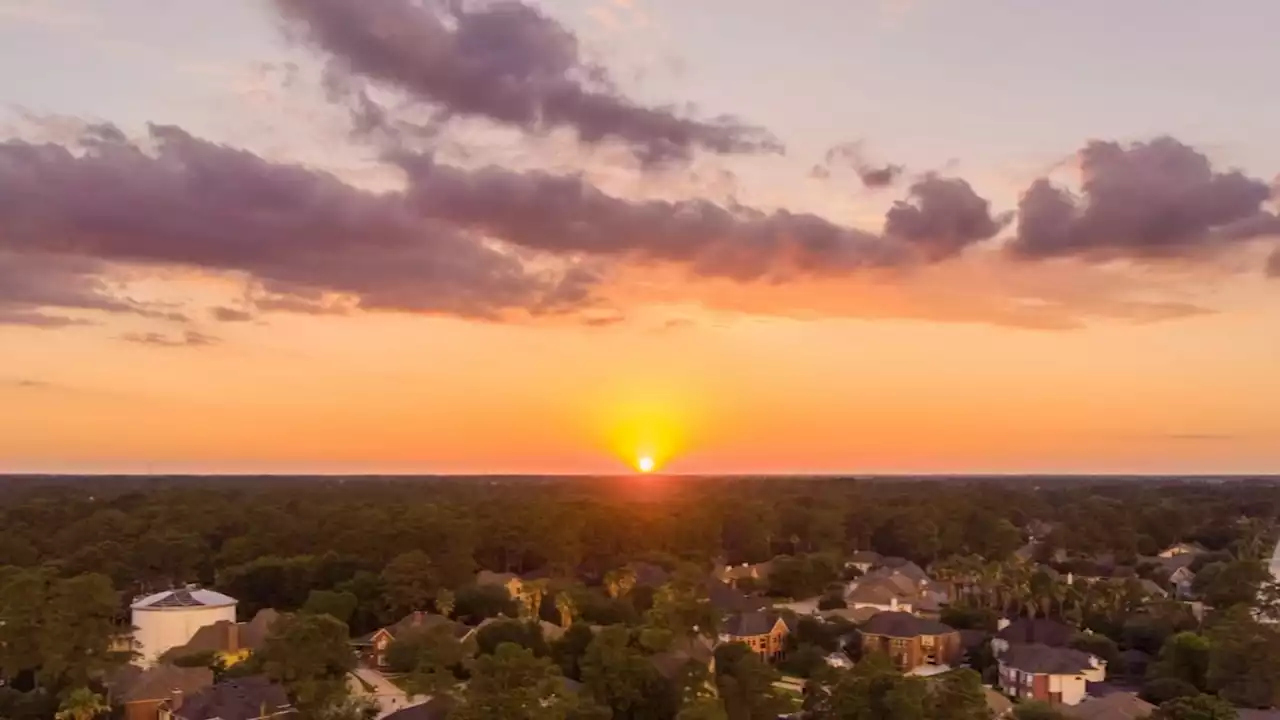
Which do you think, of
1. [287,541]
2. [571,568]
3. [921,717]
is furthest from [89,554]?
[921,717]

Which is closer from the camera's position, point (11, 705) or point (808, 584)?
point (11, 705)

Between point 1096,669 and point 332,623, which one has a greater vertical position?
point 332,623

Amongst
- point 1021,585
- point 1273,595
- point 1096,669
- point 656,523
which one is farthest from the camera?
point 656,523

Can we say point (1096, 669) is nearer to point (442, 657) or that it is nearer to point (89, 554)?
point (442, 657)

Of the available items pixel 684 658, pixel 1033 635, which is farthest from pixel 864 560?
pixel 684 658

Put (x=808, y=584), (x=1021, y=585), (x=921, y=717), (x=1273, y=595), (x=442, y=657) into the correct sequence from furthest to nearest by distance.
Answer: (x=808, y=584) → (x=1021, y=585) → (x=1273, y=595) → (x=442, y=657) → (x=921, y=717)

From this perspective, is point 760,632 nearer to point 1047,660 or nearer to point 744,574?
point 1047,660
